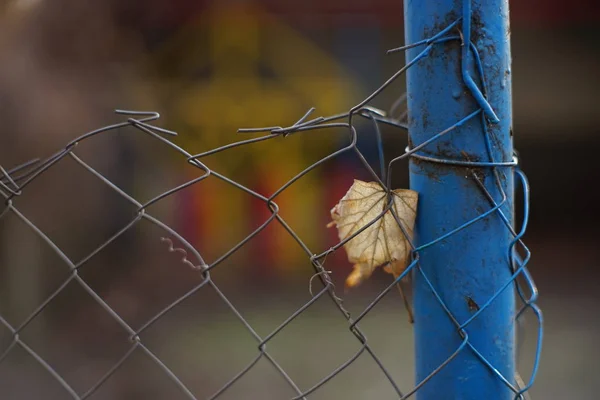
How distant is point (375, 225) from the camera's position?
94 cm

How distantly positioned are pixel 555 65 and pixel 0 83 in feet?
10.9

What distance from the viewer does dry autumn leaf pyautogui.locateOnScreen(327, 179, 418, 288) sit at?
912mm

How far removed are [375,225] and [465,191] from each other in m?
0.15

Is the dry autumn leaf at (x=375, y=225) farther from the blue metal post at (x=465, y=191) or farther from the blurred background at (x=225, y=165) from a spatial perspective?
the blurred background at (x=225, y=165)

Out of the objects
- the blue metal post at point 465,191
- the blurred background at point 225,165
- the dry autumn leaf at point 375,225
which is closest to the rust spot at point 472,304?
the blue metal post at point 465,191

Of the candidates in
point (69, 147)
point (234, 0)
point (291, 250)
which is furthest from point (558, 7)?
→ point (69, 147)

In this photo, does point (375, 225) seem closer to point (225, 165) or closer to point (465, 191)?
point (465, 191)

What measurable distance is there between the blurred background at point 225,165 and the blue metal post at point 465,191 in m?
2.22

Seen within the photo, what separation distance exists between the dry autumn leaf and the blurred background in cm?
222

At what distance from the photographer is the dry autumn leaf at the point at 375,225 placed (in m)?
0.91

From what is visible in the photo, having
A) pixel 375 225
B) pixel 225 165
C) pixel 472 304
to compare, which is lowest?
pixel 225 165

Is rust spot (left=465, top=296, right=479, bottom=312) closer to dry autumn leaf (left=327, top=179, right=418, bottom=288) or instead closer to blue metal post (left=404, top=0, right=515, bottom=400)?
blue metal post (left=404, top=0, right=515, bottom=400)

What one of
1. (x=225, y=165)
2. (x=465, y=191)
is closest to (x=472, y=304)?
(x=465, y=191)

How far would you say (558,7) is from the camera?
383 centimetres
